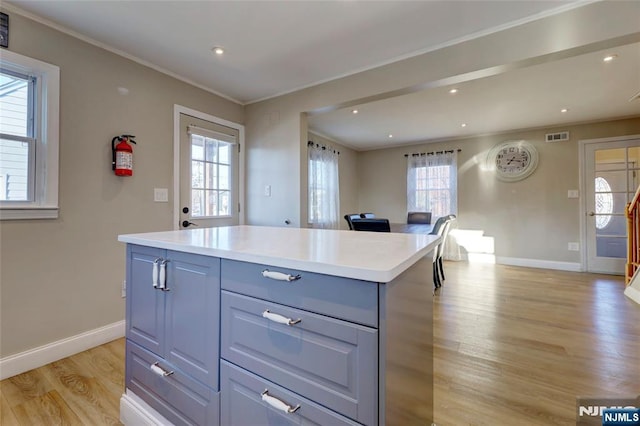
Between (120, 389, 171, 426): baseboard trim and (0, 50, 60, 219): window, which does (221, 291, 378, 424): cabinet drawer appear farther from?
(0, 50, 60, 219): window

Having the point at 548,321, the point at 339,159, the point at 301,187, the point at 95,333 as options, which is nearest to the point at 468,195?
the point at 339,159

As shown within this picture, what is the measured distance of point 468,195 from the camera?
5367 mm

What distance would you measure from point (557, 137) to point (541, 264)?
2165mm

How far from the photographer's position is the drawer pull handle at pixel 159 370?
124 cm

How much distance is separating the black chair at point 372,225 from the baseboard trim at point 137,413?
241 centimetres

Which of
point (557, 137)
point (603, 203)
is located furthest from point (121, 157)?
point (603, 203)

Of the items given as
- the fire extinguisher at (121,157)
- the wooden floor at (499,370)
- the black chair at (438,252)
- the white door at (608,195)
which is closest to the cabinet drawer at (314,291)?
the wooden floor at (499,370)

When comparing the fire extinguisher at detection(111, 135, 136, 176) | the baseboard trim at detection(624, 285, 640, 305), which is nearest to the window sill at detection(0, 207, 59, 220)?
the fire extinguisher at detection(111, 135, 136, 176)

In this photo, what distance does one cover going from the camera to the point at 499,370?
1.83m

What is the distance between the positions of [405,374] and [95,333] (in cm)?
253

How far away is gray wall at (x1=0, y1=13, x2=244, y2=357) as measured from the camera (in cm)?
190

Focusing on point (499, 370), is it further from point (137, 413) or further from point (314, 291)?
point (137, 413)

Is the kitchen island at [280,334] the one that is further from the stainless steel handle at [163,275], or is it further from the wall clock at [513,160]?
the wall clock at [513,160]

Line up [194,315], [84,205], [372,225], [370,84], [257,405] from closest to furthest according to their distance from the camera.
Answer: [257,405], [194,315], [84,205], [370,84], [372,225]
